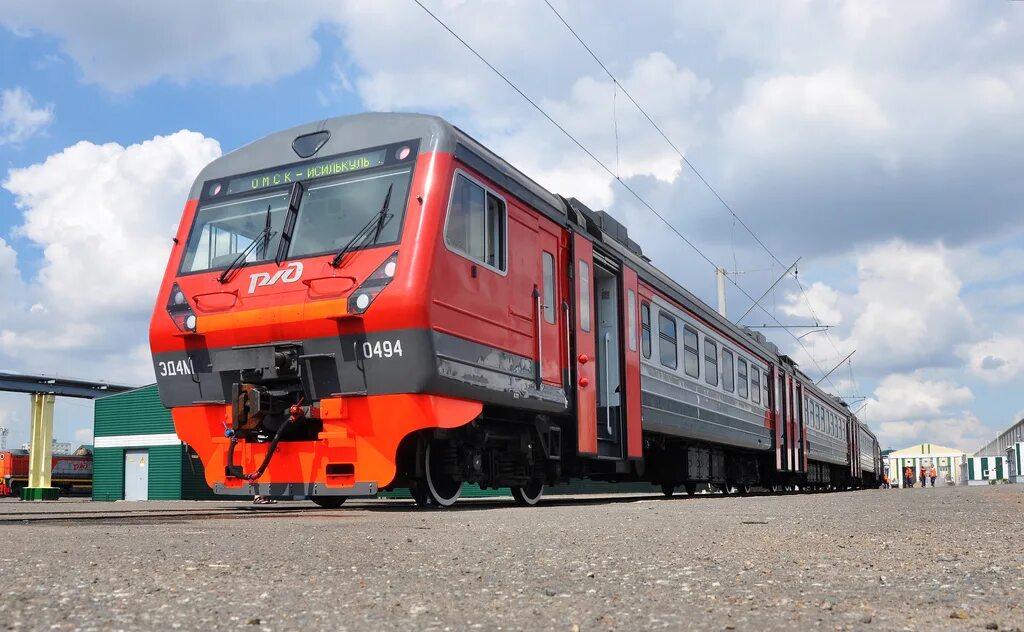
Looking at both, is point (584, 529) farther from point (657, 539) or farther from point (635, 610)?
point (635, 610)

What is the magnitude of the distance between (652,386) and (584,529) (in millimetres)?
7150

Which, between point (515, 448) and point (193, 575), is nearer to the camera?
point (193, 575)

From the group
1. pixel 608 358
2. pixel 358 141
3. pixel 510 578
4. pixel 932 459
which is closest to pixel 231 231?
pixel 358 141

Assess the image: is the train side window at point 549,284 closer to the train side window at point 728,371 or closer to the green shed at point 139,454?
the train side window at point 728,371

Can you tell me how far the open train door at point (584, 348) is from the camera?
10.7m

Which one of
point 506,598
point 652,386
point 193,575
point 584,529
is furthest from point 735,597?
point 652,386

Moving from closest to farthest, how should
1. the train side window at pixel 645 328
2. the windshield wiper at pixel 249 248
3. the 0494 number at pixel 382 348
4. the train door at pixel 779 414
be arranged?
the 0494 number at pixel 382 348, the windshield wiper at pixel 249 248, the train side window at pixel 645 328, the train door at pixel 779 414

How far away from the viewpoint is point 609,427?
11617 mm

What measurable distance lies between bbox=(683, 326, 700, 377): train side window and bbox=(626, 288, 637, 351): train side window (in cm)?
264

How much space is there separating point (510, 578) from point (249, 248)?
622 cm

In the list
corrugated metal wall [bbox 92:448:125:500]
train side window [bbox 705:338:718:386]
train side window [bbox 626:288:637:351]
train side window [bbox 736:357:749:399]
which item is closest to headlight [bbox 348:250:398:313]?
train side window [bbox 626:288:637:351]

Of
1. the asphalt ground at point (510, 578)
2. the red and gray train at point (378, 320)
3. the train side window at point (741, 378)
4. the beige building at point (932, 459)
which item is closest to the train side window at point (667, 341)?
the red and gray train at point (378, 320)

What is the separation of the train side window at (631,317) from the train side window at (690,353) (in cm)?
264

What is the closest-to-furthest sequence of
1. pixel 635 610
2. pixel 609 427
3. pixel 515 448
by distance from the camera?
pixel 635 610 < pixel 515 448 < pixel 609 427
